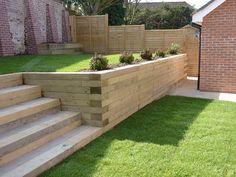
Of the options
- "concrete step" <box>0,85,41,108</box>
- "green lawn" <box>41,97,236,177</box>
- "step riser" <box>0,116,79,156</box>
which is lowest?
"green lawn" <box>41,97,236,177</box>

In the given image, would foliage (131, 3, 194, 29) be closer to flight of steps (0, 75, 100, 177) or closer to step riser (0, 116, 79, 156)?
flight of steps (0, 75, 100, 177)

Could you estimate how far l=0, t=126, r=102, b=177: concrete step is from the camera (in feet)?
11.9

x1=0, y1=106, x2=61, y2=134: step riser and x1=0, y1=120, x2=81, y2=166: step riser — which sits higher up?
x1=0, y1=106, x2=61, y2=134: step riser

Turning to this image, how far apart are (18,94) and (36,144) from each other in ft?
3.53

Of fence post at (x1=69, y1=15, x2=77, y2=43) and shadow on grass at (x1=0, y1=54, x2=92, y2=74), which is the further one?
fence post at (x1=69, y1=15, x2=77, y2=43)

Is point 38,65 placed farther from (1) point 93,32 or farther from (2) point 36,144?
(1) point 93,32

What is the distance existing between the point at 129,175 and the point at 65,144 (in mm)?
1095

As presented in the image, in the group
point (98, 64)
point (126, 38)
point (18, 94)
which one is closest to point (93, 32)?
point (126, 38)

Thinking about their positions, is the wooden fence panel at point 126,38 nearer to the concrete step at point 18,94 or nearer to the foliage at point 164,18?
the concrete step at point 18,94

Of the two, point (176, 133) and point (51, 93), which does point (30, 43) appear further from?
point (176, 133)

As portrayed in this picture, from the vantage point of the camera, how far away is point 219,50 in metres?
9.63

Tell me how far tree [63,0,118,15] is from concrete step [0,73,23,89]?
66.1 feet

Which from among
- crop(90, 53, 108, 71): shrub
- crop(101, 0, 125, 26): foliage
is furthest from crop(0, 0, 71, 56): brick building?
crop(101, 0, 125, 26): foliage

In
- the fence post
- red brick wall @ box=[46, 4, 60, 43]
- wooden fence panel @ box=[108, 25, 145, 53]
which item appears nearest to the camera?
red brick wall @ box=[46, 4, 60, 43]
